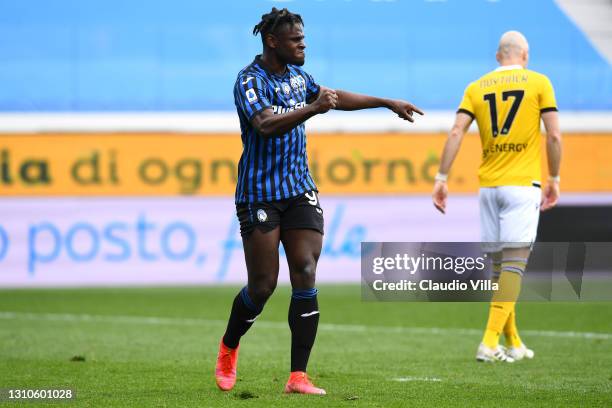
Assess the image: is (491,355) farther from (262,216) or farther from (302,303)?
(262,216)

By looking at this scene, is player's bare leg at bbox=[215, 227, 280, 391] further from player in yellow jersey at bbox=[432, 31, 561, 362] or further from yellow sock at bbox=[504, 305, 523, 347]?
yellow sock at bbox=[504, 305, 523, 347]

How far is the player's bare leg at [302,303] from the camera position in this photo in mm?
5660

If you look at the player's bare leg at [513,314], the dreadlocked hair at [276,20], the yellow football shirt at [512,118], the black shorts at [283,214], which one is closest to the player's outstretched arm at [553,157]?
the yellow football shirt at [512,118]

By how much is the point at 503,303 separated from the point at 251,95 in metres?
2.71

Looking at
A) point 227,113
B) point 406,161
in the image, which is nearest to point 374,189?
point 406,161

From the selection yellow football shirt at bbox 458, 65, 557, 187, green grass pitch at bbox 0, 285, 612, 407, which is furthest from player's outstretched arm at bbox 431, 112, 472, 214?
green grass pitch at bbox 0, 285, 612, 407

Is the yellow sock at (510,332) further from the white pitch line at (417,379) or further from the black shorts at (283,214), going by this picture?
the black shorts at (283,214)

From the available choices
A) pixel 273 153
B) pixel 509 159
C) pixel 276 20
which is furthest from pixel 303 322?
pixel 509 159

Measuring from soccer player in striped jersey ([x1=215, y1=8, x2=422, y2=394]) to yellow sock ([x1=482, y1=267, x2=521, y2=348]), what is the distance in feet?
6.66

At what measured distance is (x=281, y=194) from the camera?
5719 millimetres

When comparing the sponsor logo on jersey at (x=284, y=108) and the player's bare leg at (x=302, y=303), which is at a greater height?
the sponsor logo on jersey at (x=284, y=108)

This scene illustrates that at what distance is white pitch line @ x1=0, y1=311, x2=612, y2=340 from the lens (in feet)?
31.1

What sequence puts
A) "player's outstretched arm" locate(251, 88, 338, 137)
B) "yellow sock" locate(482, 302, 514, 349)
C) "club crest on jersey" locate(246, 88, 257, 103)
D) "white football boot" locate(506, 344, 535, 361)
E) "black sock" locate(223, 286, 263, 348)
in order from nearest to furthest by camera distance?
"player's outstretched arm" locate(251, 88, 338, 137)
"club crest on jersey" locate(246, 88, 257, 103)
"black sock" locate(223, 286, 263, 348)
"yellow sock" locate(482, 302, 514, 349)
"white football boot" locate(506, 344, 535, 361)

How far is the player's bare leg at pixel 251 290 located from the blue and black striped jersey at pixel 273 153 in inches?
8.4
